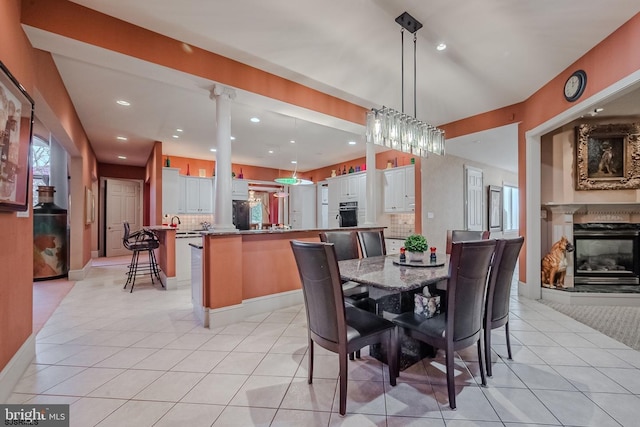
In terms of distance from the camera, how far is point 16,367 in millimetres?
1882

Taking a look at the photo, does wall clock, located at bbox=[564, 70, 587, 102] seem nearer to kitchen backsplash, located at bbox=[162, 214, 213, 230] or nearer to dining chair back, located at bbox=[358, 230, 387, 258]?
dining chair back, located at bbox=[358, 230, 387, 258]

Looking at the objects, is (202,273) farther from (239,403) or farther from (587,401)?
(587,401)

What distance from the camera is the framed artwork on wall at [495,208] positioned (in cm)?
666

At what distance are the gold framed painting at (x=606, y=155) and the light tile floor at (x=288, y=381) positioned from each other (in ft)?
7.27

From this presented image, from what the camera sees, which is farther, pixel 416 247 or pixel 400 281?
pixel 416 247

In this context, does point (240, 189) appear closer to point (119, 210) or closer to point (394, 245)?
point (119, 210)

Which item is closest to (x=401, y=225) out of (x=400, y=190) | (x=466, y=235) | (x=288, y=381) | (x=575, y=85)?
(x=400, y=190)

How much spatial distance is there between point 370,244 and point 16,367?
3.06 m

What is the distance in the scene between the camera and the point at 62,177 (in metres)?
5.44

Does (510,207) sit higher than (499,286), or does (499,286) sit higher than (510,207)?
(510,207)

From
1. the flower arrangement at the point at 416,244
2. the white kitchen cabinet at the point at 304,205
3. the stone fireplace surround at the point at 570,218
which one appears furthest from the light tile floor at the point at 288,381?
the white kitchen cabinet at the point at 304,205

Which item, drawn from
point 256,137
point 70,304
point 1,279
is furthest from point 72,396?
point 256,137

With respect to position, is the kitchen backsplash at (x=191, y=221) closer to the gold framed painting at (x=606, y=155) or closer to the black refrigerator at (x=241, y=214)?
the black refrigerator at (x=241, y=214)

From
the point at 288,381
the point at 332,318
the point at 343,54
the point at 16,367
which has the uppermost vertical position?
the point at 343,54
